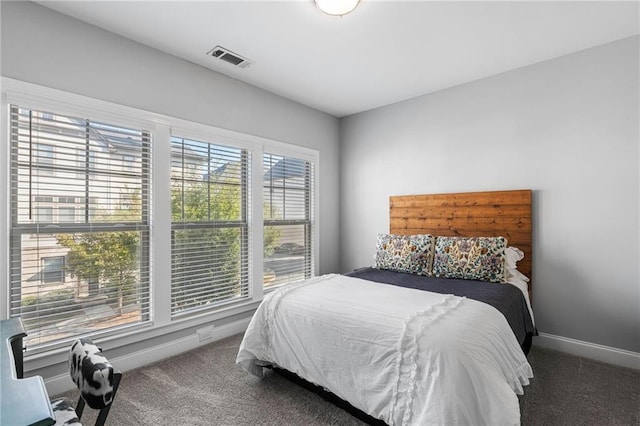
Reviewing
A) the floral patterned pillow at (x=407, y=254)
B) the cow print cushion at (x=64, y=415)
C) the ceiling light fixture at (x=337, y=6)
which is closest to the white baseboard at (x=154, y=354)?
the cow print cushion at (x=64, y=415)

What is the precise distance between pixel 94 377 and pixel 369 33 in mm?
2694

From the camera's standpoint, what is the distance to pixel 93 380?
1.04 m

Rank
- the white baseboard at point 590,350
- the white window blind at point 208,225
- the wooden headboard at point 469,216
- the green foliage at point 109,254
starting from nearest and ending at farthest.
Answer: the green foliage at point 109,254 < the white baseboard at point 590,350 < the white window blind at point 208,225 < the wooden headboard at point 469,216

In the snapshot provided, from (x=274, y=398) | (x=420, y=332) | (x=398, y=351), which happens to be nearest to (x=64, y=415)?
(x=274, y=398)

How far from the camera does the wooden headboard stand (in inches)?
117

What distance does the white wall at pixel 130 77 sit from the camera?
2.06 metres

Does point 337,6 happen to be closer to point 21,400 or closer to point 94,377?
point 94,377

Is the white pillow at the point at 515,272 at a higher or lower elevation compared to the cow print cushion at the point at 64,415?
higher

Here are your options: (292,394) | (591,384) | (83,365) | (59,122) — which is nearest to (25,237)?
(59,122)

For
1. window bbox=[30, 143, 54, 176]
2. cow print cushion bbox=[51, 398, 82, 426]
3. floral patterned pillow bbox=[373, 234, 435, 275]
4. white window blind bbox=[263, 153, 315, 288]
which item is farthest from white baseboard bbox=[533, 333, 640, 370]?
window bbox=[30, 143, 54, 176]

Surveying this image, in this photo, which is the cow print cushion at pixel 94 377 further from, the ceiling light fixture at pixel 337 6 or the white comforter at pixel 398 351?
the ceiling light fixture at pixel 337 6

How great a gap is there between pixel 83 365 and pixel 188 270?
1796 mm

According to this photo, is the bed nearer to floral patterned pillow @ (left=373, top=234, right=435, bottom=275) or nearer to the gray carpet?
floral patterned pillow @ (left=373, top=234, right=435, bottom=275)

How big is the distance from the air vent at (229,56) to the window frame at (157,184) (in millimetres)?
634
